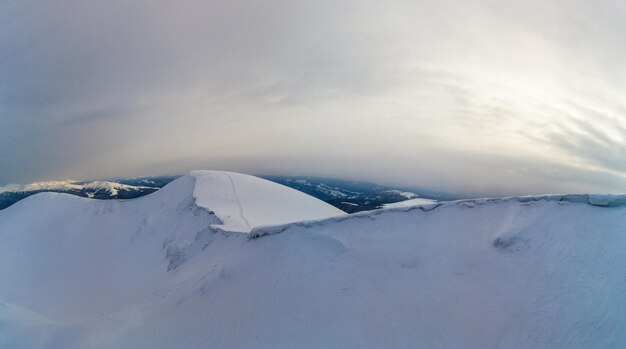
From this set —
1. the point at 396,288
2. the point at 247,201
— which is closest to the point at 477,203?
the point at 396,288

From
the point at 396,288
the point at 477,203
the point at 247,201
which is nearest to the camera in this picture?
the point at 396,288

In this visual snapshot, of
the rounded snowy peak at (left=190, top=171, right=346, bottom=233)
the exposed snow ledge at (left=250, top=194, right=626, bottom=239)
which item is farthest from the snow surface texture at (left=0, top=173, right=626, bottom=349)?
the rounded snowy peak at (left=190, top=171, right=346, bottom=233)

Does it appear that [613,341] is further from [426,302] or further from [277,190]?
[277,190]

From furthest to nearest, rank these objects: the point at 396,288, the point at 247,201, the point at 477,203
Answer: the point at 247,201
the point at 477,203
the point at 396,288

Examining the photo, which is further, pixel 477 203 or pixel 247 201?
pixel 247 201

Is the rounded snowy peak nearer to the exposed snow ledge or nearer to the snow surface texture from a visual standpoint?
the snow surface texture

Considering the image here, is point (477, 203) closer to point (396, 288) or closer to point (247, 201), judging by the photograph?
point (396, 288)
